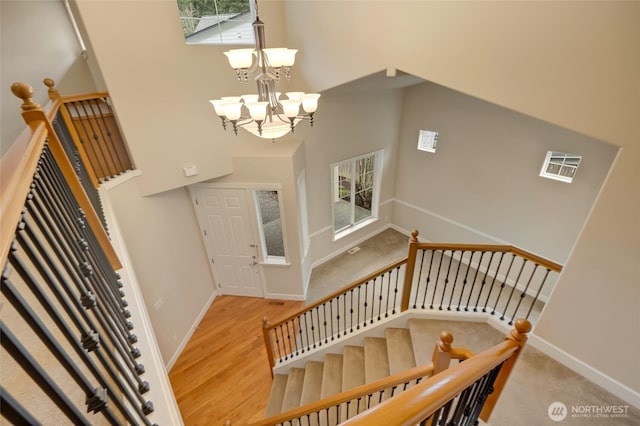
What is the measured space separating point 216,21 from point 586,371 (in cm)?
A: 537

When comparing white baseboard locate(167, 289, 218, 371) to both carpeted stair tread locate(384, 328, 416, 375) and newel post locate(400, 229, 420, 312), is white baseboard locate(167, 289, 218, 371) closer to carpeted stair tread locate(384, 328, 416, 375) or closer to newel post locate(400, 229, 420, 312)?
carpeted stair tread locate(384, 328, 416, 375)

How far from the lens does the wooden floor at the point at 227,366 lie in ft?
11.8

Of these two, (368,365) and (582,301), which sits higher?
(582,301)

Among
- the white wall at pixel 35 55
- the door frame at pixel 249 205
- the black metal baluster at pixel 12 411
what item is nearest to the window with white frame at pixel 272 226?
the door frame at pixel 249 205

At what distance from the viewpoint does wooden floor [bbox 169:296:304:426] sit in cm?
360

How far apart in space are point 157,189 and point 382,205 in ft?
15.0

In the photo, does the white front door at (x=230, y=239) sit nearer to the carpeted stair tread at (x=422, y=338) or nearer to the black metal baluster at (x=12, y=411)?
the carpeted stair tread at (x=422, y=338)

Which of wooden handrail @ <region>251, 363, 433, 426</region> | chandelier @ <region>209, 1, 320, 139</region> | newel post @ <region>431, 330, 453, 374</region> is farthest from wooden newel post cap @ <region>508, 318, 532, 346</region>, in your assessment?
chandelier @ <region>209, 1, 320, 139</region>

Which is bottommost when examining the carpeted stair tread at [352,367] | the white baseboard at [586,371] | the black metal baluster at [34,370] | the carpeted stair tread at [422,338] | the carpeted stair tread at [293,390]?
the carpeted stair tread at [293,390]

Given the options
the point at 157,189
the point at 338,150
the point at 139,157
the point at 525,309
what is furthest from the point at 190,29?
the point at 525,309

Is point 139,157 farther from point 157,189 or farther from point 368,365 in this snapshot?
point 368,365

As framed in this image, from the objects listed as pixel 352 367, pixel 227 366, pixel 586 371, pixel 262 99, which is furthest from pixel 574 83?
pixel 227 366

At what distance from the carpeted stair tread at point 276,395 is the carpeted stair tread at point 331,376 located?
0.69 m

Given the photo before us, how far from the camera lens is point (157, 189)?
148 inches
